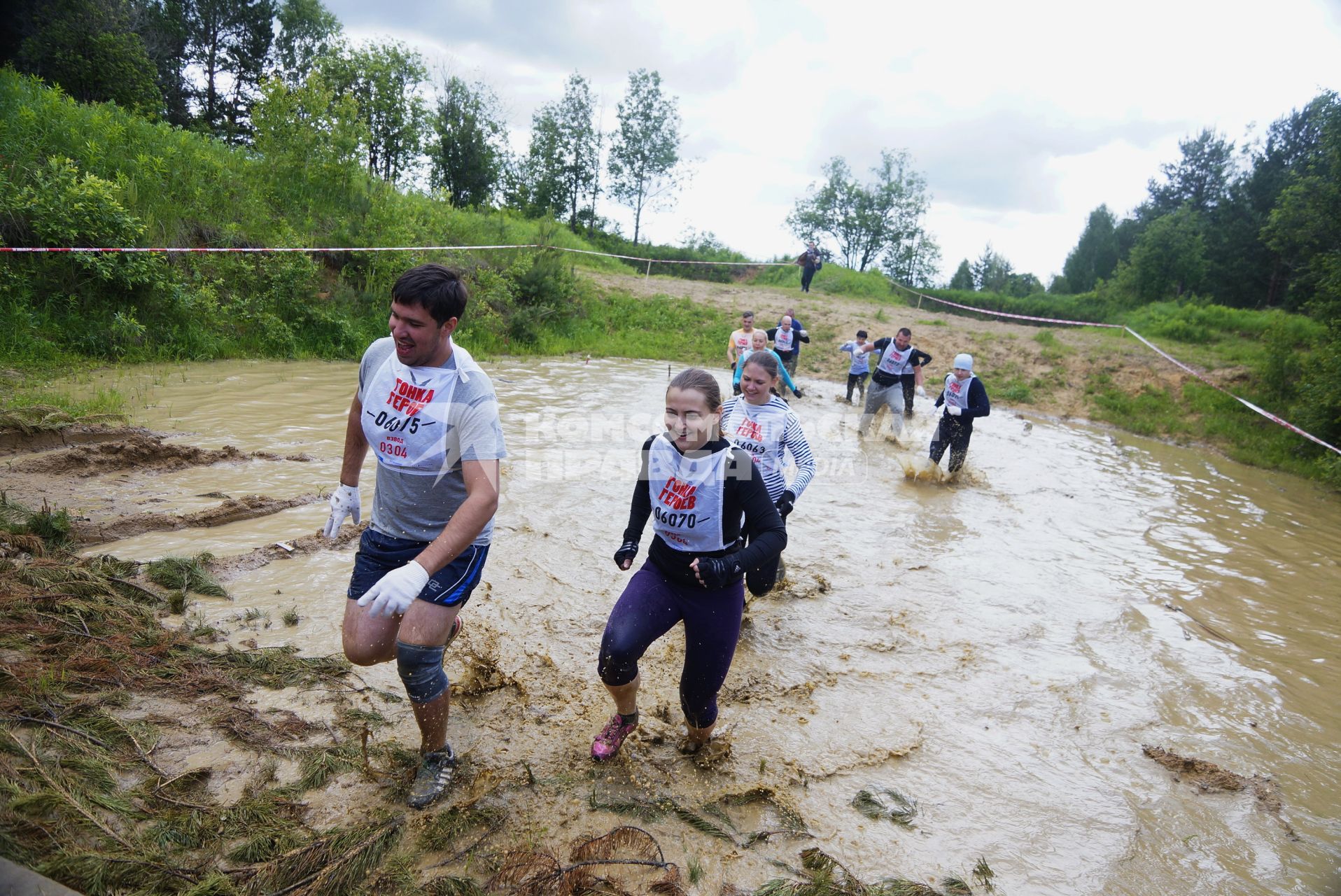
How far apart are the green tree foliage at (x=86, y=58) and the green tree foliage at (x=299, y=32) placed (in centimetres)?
2512

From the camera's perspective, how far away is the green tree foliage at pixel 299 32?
43375mm

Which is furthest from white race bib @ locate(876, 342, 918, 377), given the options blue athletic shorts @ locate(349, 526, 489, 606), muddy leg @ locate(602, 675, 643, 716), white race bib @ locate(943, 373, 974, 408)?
blue athletic shorts @ locate(349, 526, 489, 606)

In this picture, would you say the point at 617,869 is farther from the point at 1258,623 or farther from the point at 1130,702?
the point at 1258,623

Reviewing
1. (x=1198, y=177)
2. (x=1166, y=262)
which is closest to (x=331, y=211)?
(x=1166, y=262)

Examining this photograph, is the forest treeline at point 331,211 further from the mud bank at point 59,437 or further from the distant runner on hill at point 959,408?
the distant runner on hill at point 959,408

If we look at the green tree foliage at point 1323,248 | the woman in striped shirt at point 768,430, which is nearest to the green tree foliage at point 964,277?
the green tree foliage at point 1323,248

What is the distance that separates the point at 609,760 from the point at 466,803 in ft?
2.46

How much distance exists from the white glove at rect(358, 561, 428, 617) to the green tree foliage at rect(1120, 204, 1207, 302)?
40479mm

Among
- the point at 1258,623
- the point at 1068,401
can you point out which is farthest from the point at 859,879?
the point at 1068,401

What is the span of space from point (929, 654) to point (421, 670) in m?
3.88

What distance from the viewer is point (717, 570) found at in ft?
10.2

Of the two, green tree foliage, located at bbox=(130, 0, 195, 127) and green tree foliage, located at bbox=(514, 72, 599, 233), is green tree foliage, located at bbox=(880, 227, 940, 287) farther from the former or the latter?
green tree foliage, located at bbox=(130, 0, 195, 127)

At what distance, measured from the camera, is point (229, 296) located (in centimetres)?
1258

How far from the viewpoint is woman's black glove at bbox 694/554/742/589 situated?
122 inches
